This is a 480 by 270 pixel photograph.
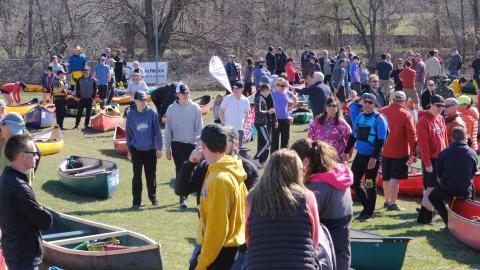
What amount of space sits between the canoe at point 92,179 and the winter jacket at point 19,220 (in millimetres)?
6979

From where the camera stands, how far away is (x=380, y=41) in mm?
41719

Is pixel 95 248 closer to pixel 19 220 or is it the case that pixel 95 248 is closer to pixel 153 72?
pixel 19 220

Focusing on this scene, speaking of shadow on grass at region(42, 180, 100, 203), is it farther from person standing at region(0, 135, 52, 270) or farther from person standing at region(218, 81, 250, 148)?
person standing at region(0, 135, 52, 270)

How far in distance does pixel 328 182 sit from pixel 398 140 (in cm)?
550

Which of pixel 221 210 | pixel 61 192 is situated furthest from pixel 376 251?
pixel 61 192

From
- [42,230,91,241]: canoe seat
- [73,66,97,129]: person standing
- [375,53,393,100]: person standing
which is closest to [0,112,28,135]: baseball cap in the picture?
[42,230,91,241]: canoe seat

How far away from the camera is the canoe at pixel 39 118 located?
66.8 feet

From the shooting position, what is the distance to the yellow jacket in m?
5.27

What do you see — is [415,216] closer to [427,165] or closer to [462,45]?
[427,165]

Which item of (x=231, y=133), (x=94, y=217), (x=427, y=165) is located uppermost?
(x=231, y=133)

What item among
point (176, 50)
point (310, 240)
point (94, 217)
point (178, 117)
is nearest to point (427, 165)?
point (178, 117)

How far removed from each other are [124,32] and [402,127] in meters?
29.6

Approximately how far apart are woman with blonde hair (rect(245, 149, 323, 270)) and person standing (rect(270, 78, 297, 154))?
10120 millimetres

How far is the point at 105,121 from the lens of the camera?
20609 mm
